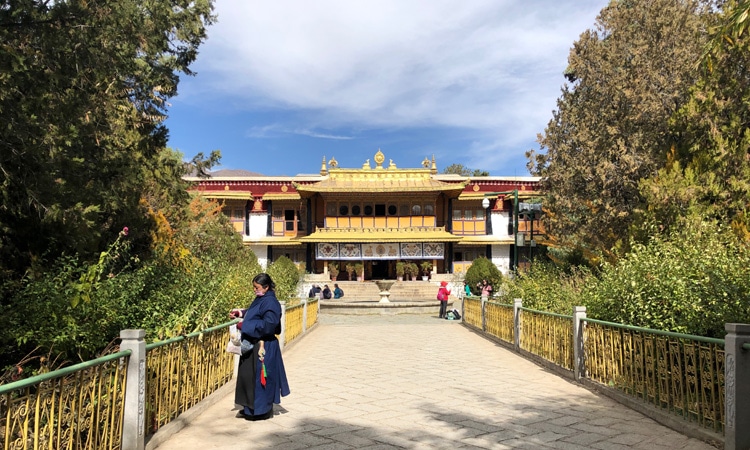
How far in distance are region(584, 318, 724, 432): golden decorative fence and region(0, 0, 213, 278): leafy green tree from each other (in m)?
6.73

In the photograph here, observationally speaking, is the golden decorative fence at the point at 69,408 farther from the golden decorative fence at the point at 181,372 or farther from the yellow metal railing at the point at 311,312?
the yellow metal railing at the point at 311,312

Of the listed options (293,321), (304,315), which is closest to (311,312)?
(304,315)

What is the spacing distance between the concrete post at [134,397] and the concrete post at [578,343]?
568cm

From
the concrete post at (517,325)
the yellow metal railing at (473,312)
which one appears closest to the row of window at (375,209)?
the yellow metal railing at (473,312)

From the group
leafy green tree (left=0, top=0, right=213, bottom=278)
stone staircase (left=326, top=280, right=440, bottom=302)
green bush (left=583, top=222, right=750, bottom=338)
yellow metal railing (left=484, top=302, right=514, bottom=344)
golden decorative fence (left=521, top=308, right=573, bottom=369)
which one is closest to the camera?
green bush (left=583, top=222, right=750, bottom=338)

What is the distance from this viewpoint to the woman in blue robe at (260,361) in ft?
18.2

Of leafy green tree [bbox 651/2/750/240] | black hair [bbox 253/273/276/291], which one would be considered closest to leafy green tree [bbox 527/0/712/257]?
leafy green tree [bbox 651/2/750/240]

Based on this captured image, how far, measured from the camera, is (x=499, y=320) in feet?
41.7

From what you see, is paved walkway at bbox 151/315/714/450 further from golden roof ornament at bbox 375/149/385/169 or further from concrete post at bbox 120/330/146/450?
golden roof ornament at bbox 375/149/385/169

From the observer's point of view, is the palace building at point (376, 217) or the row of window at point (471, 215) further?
the row of window at point (471, 215)

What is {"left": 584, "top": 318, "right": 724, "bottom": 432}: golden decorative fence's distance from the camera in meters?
4.80

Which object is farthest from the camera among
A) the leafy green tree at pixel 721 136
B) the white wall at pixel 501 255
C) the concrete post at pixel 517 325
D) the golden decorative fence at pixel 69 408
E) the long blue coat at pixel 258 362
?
the white wall at pixel 501 255

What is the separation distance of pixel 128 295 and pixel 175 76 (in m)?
12.0

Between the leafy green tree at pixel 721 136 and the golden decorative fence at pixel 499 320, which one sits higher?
the leafy green tree at pixel 721 136
